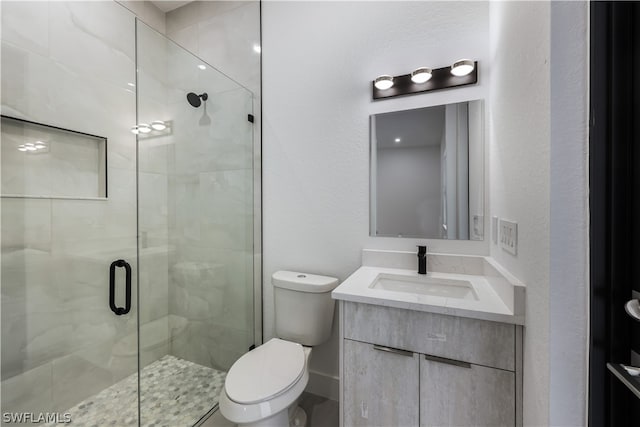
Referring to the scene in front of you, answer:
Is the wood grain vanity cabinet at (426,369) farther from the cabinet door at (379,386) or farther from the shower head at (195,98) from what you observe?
the shower head at (195,98)

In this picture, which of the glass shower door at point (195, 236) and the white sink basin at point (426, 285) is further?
the glass shower door at point (195, 236)

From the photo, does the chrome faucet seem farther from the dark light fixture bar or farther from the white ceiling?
Result: the white ceiling

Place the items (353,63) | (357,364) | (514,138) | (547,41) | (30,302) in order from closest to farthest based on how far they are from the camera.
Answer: (547,41) → (514,138) → (357,364) → (30,302) → (353,63)

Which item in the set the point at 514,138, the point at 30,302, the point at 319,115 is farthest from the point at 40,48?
the point at 514,138

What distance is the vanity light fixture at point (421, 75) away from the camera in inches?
58.0

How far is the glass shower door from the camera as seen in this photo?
1.68 metres

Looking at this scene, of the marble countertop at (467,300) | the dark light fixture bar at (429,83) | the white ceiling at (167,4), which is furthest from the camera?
the white ceiling at (167,4)

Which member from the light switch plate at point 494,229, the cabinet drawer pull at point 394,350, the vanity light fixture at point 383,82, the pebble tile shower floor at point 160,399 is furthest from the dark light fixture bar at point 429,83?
the pebble tile shower floor at point 160,399

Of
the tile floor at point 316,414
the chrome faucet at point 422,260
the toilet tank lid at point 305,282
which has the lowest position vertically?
the tile floor at point 316,414

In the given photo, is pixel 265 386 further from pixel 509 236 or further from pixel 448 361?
pixel 509 236

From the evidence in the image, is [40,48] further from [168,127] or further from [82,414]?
[82,414]

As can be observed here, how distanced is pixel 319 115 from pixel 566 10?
1.25 m

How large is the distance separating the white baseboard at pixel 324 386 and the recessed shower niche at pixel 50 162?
72.3 inches

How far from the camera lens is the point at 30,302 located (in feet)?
4.63
